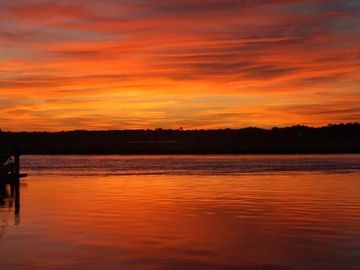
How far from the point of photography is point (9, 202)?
25.9m

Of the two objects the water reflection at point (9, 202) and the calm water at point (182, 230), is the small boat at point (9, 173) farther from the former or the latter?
the calm water at point (182, 230)

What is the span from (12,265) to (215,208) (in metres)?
11.1

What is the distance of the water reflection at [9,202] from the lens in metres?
19.6

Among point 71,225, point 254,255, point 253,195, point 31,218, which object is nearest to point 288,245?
point 254,255

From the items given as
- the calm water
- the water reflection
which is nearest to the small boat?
the water reflection

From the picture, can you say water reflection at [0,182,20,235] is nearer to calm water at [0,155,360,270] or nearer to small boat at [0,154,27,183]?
calm water at [0,155,360,270]

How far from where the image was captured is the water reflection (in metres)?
19.6

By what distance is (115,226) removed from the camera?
59.6ft

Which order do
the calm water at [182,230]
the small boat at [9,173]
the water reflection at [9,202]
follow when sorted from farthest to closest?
1. the small boat at [9,173]
2. the water reflection at [9,202]
3. the calm water at [182,230]

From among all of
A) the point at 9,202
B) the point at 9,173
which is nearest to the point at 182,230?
the point at 9,202

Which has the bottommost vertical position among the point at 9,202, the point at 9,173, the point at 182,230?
the point at 182,230

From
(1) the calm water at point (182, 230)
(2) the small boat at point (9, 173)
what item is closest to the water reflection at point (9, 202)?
(1) the calm water at point (182, 230)

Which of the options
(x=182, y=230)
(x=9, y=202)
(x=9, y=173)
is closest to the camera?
(x=182, y=230)

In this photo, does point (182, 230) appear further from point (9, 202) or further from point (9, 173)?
point (9, 173)
